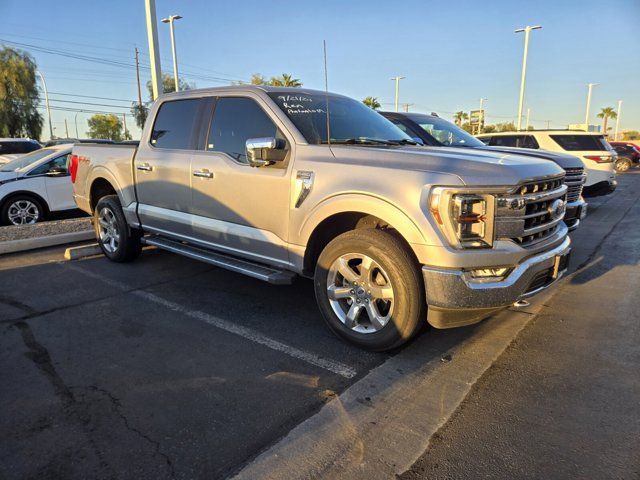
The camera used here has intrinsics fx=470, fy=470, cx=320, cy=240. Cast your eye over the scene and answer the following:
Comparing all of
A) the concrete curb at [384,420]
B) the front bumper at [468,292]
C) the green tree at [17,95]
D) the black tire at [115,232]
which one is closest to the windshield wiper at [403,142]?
the front bumper at [468,292]

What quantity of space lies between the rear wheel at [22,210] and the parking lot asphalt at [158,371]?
13.7ft

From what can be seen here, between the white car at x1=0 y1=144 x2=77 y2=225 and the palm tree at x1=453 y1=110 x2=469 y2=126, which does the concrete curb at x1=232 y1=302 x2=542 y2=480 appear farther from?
the palm tree at x1=453 y1=110 x2=469 y2=126

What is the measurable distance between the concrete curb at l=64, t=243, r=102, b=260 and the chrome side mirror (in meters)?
3.83

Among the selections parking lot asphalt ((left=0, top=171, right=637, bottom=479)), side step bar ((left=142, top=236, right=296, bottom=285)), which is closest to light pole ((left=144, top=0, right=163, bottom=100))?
side step bar ((left=142, top=236, right=296, bottom=285))

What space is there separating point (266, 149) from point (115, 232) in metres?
3.33

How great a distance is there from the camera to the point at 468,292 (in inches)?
119

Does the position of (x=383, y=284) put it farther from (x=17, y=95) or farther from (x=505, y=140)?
(x=17, y=95)

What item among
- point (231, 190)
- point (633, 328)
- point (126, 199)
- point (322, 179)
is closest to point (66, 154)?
point (126, 199)

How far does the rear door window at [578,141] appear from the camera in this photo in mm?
11047

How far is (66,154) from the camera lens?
9.34 m

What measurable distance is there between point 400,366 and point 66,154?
860 centimetres

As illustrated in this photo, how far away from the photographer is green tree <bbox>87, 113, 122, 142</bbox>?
268 ft

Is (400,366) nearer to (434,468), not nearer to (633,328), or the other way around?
(434,468)

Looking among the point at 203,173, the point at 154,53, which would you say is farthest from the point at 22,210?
the point at 203,173
